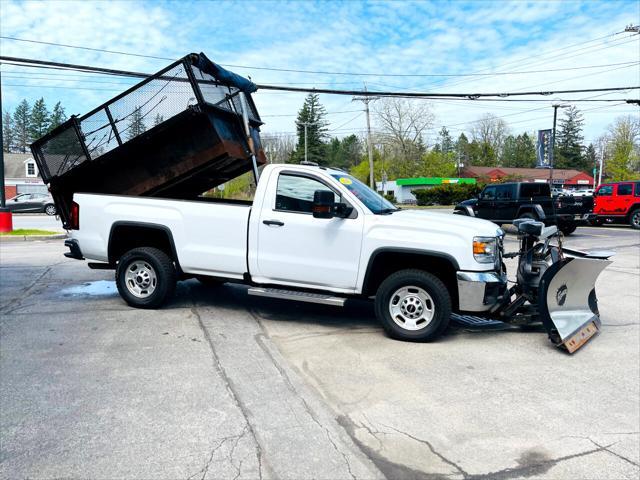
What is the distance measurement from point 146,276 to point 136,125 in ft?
6.62

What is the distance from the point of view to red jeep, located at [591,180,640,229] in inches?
888

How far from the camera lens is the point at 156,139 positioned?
670cm

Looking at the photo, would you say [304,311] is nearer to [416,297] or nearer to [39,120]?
[416,297]

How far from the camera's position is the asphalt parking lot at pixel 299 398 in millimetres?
3129

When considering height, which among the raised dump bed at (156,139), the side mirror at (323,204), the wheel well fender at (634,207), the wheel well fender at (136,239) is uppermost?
the raised dump bed at (156,139)

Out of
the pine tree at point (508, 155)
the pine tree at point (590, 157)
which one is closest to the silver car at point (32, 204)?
the pine tree at point (508, 155)

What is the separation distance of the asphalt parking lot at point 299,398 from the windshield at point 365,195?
1.48m

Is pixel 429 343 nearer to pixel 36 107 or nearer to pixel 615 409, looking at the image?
pixel 615 409

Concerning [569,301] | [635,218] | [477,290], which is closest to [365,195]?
[477,290]

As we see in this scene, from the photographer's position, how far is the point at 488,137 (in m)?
100

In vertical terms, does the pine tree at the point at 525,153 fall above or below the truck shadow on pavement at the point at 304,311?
above

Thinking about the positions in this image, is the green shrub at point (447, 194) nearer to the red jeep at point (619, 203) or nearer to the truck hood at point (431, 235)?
the red jeep at point (619, 203)

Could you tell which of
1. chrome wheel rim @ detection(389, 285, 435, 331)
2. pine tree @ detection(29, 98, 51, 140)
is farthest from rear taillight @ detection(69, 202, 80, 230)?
pine tree @ detection(29, 98, 51, 140)

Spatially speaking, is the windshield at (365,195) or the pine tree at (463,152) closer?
the windshield at (365,195)
